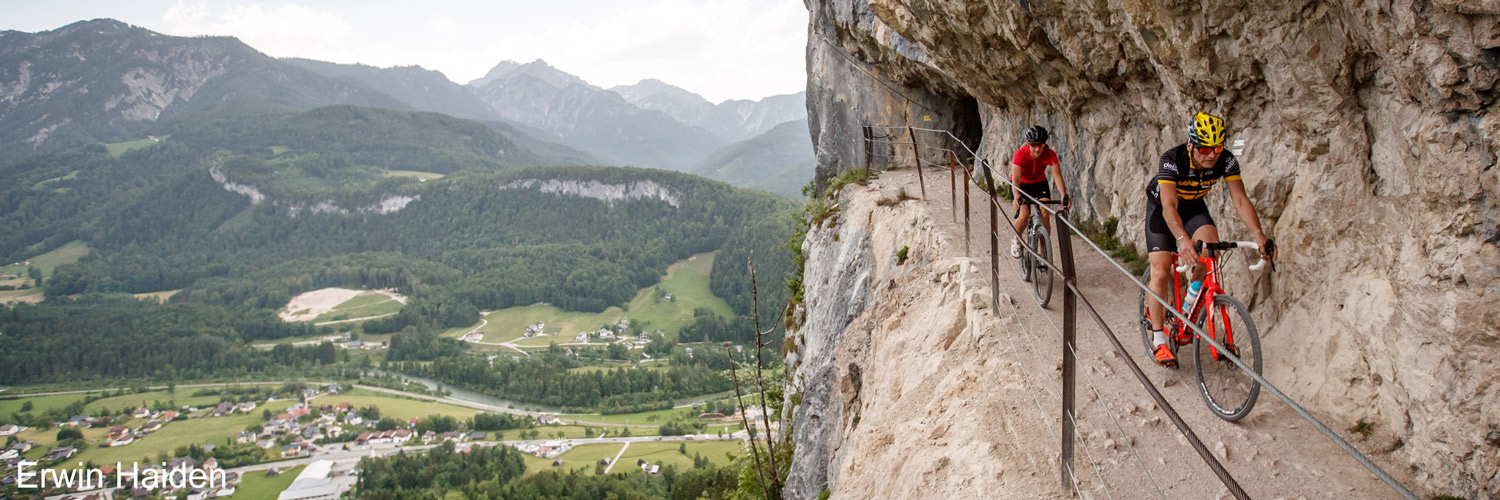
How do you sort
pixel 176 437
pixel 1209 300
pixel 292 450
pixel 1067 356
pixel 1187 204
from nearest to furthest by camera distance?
pixel 1067 356 < pixel 1209 300 < pixel 1187 204 < pixel 292 450 < pixel 176 437

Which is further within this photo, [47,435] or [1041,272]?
[47,435]

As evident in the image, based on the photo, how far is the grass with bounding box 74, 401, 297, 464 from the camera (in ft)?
224

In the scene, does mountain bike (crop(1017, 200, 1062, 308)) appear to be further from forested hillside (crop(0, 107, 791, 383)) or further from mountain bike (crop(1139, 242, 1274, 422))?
forested hillside (crop(0, 107, 791, 383))

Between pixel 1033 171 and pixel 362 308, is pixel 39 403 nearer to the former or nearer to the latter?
pixel 362 308

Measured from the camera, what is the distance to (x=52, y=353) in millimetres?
103750

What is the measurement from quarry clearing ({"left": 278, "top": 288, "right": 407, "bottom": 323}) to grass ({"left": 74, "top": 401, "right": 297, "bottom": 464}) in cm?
4924

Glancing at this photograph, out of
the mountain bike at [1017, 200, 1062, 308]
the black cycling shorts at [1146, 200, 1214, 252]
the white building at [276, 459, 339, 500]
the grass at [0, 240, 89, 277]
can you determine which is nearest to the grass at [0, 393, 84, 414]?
the white building at [276, 459, 339, 500]

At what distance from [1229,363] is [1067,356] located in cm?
159

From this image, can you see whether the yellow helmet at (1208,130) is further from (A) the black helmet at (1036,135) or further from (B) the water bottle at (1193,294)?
(A) the black helmet at (1036,135)

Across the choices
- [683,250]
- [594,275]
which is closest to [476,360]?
[594,275]

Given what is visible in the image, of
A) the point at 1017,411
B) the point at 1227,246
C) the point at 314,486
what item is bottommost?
the point at 314,486

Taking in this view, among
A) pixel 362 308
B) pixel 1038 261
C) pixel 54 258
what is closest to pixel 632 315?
pixel 362 308

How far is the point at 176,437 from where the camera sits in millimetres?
73188

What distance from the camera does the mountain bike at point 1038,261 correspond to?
22.8 feet
